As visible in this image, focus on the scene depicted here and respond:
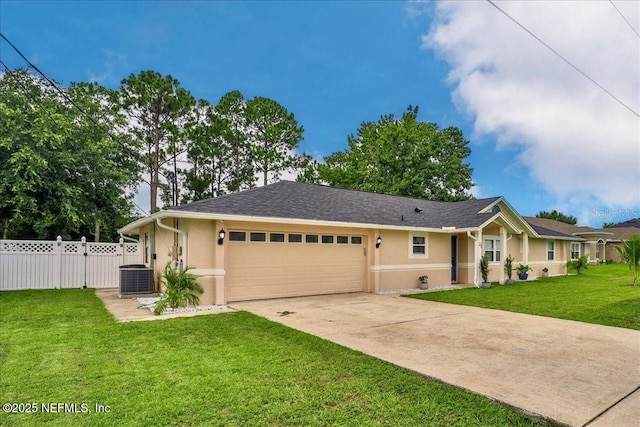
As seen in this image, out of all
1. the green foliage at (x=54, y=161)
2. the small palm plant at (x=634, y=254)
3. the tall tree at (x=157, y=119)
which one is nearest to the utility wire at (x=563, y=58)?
the small palm plant at (x=634, y=254)

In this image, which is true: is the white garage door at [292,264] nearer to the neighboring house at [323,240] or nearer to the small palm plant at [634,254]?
the neighboring house at [323,240]

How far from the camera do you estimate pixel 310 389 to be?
3891mm

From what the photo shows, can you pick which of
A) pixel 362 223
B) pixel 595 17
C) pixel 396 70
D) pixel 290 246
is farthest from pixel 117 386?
pixel 396 70

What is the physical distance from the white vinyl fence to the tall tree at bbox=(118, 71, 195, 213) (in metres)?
10.9

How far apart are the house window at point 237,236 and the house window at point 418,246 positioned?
6651 millimetres

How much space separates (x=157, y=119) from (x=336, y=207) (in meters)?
17.4

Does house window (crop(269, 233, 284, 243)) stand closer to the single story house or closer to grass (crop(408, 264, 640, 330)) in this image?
grass (crop(408, 264, 640, 330))

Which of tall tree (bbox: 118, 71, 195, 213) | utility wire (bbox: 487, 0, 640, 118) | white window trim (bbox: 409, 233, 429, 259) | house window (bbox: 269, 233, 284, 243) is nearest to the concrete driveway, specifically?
house window (bbox: 269, 233, 284, 243)

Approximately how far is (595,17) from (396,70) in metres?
11.2

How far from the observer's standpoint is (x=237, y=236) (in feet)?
33.0

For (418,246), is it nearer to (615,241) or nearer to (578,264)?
(578,264)

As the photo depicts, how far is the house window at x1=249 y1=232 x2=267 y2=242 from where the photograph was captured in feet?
33.9

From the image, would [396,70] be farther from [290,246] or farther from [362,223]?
[290,246]

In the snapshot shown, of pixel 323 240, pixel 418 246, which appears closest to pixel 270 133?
pixel 418 246
